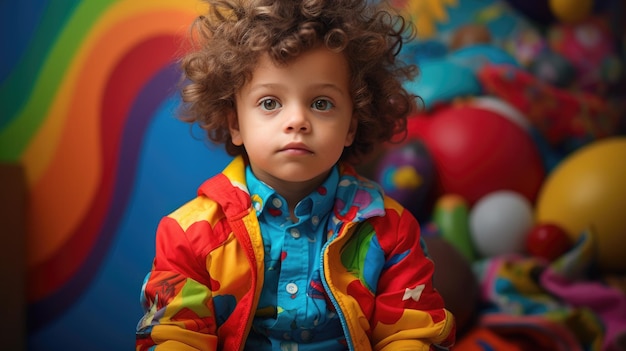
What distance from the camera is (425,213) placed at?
87.7 inches

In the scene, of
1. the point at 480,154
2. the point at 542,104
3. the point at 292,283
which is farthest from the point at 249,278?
the point at 542,104

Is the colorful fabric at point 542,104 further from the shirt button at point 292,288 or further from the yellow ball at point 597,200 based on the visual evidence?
the shirt button at point 292,288

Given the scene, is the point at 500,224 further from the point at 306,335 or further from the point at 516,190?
the point at 306,335

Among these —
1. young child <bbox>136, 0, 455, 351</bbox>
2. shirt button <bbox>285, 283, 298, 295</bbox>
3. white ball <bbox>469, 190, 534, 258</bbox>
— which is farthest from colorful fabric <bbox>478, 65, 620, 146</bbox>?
shirt button <bbox>285, 283, 298, 295</bbox>

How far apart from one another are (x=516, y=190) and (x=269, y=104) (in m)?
1.41

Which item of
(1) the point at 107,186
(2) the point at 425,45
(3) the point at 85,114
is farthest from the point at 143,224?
(2) the point at 425,45

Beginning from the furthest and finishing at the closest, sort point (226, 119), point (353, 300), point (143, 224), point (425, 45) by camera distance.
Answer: point (425, 45) → point (143, 224) → point (226, 119) → point (353, 300)

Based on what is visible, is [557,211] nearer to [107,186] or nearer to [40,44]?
[107,186]

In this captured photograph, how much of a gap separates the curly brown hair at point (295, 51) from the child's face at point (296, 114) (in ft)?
0.08

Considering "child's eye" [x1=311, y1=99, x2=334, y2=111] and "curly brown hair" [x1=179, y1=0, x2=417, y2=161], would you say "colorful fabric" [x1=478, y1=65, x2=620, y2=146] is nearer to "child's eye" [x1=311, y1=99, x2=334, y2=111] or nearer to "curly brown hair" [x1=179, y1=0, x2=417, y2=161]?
"curly brown hair" [x1=179, y1=0, x2=417, y2=161]

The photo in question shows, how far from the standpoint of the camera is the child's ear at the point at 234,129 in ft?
3.83

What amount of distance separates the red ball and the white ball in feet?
0.16

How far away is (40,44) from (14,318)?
2.18 feet

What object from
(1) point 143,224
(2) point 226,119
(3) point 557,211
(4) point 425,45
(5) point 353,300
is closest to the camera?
(5) point 353,300
